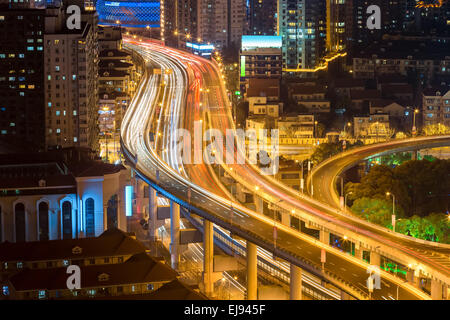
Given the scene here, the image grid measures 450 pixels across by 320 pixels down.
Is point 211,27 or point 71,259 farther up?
point 211,27

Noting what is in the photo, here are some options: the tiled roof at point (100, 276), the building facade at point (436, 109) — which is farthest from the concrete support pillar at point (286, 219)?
the building facade at point (436, 109)

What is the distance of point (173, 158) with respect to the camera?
3694 centimetres

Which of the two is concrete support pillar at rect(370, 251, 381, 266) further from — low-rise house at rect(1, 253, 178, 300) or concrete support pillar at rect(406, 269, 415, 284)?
low-rise house at rect(1, 253, 178, 300)

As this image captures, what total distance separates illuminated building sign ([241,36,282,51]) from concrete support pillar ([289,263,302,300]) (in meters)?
37.3

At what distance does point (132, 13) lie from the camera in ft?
238

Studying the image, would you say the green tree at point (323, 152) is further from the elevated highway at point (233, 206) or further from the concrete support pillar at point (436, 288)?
the concrete support pillar at point (436, 288)

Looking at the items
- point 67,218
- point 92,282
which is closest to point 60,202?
point 67,218

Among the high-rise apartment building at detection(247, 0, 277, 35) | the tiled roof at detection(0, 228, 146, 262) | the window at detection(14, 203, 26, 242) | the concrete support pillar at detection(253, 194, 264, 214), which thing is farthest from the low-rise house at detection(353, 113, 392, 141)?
the high-rise apartment building at detection(247, 0, 277, 35)

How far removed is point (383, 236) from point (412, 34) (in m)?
47.3

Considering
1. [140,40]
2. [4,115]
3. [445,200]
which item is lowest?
[445,200]

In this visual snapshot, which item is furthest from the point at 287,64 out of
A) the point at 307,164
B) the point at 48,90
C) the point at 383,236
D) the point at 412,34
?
the point at 383,236

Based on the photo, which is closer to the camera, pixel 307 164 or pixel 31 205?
pixel 31 205

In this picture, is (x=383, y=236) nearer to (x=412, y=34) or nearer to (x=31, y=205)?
(x=31, y=205)

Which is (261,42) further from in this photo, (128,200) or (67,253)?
(67,253)
